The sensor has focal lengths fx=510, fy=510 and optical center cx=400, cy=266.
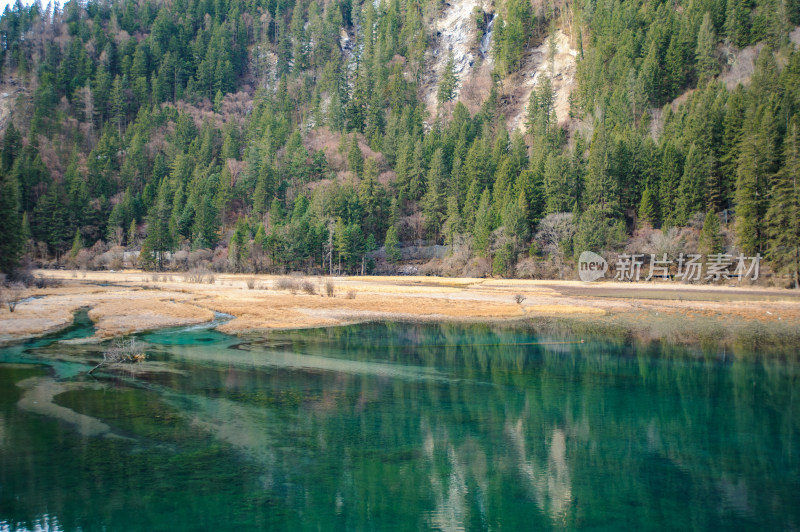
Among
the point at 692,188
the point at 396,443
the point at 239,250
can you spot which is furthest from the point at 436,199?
the point at 396,443

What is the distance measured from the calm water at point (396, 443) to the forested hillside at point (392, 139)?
132ft

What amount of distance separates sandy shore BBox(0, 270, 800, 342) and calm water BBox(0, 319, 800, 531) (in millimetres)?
8808

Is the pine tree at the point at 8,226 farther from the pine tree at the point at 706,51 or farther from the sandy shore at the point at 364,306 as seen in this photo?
the pine tree at the point at 706,51

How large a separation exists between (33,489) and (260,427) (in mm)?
4769

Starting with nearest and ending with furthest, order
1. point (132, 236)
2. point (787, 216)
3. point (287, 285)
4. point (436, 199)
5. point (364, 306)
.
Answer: point (364, 306) → point (787, 216) → point (287, 285) → point (436, 199) → point (132, 236)

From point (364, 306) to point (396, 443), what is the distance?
1062 inches

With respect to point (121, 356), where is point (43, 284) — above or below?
above

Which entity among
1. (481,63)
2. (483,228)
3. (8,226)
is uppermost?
(481,63)

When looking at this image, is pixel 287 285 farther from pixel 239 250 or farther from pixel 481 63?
pixel 481 63

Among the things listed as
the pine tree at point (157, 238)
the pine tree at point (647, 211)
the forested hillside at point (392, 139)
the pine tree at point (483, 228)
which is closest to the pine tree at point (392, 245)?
the forested hillside at point (392, 139)

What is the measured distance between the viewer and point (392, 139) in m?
110

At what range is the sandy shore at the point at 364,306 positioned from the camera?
29562 mm

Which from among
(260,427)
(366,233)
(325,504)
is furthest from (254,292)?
(366,233)

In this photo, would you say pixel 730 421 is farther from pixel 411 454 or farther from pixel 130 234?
pixel 130 234
